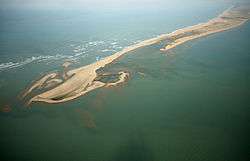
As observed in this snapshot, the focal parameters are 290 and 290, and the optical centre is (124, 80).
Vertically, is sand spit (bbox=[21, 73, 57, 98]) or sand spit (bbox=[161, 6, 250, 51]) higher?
sand spit (bbox=[161, 6, 250, 51])

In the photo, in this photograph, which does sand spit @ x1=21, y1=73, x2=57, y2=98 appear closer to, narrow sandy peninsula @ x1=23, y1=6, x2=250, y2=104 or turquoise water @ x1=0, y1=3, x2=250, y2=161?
narrow sandy peninsula @ x1=23, y1=6, x2=250, y2=104

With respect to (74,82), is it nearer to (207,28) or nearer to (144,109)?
(144,109)

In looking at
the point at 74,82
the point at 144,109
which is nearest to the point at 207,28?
the point at 74,82

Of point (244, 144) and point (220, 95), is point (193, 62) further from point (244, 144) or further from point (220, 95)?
point (244, 144)

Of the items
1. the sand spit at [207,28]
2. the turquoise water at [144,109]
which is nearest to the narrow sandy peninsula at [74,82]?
the sand spit at [207,28]

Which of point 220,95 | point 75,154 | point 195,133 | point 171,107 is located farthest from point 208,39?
point 75,154

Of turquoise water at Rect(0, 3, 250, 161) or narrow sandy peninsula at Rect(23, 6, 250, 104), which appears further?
narrow sandy peninsula at Rect(23, 6, 250, 104)

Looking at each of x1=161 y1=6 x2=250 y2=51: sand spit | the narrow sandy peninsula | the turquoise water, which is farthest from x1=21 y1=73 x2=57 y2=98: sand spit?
x1=161 y1=6 x2=250 y2=51: sand spit

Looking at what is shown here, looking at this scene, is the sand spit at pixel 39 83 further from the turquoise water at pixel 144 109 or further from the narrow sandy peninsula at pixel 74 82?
the turquoise water at pixel 144 109
